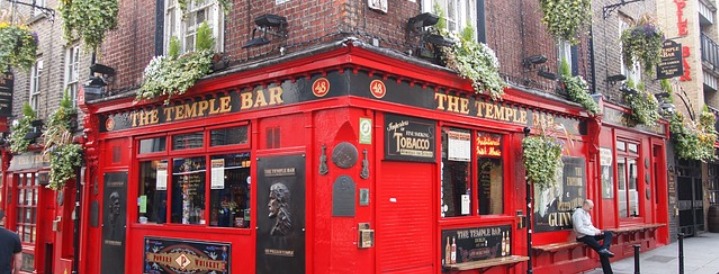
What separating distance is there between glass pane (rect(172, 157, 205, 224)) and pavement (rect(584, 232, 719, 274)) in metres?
7.66

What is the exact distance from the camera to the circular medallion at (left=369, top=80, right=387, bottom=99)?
8008mm

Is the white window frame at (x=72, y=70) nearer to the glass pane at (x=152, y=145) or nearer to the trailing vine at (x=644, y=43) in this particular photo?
the glass pane at (x=152, y=145)

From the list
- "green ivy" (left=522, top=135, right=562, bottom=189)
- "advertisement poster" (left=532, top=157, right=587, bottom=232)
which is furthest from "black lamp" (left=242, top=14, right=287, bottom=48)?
"advertisement poster" (left=532, top=157, right=587, bottom=232)

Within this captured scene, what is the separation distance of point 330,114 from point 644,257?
31.2 feet

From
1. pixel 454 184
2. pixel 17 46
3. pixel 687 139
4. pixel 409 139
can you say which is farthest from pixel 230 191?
pixel 687 139

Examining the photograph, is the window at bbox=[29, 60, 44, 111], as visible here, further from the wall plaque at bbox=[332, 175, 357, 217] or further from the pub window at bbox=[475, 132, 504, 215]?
the pub window at bbox=[475, 132, 504, 215]

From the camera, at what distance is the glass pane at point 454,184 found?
935cm

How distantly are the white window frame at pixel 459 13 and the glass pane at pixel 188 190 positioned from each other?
4.53 metres

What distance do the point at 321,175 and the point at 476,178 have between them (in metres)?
3.20

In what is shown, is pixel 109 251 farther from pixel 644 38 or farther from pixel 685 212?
pixel 685 212

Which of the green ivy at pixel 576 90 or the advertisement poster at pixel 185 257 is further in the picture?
the green ivy at pixel 576 90

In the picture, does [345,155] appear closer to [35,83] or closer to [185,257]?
[185,257]

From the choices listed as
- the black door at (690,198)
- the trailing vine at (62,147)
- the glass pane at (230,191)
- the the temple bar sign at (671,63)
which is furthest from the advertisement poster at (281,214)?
the black door at (690,198)

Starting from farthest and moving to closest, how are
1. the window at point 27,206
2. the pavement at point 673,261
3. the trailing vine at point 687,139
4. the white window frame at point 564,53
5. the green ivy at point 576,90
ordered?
1. the trailing vine at point 687,139
2. the window at point 27,206
3. the white window frame at point 564,53
4. the green ivy at point 576,90
5. the pavement at point 673,261
